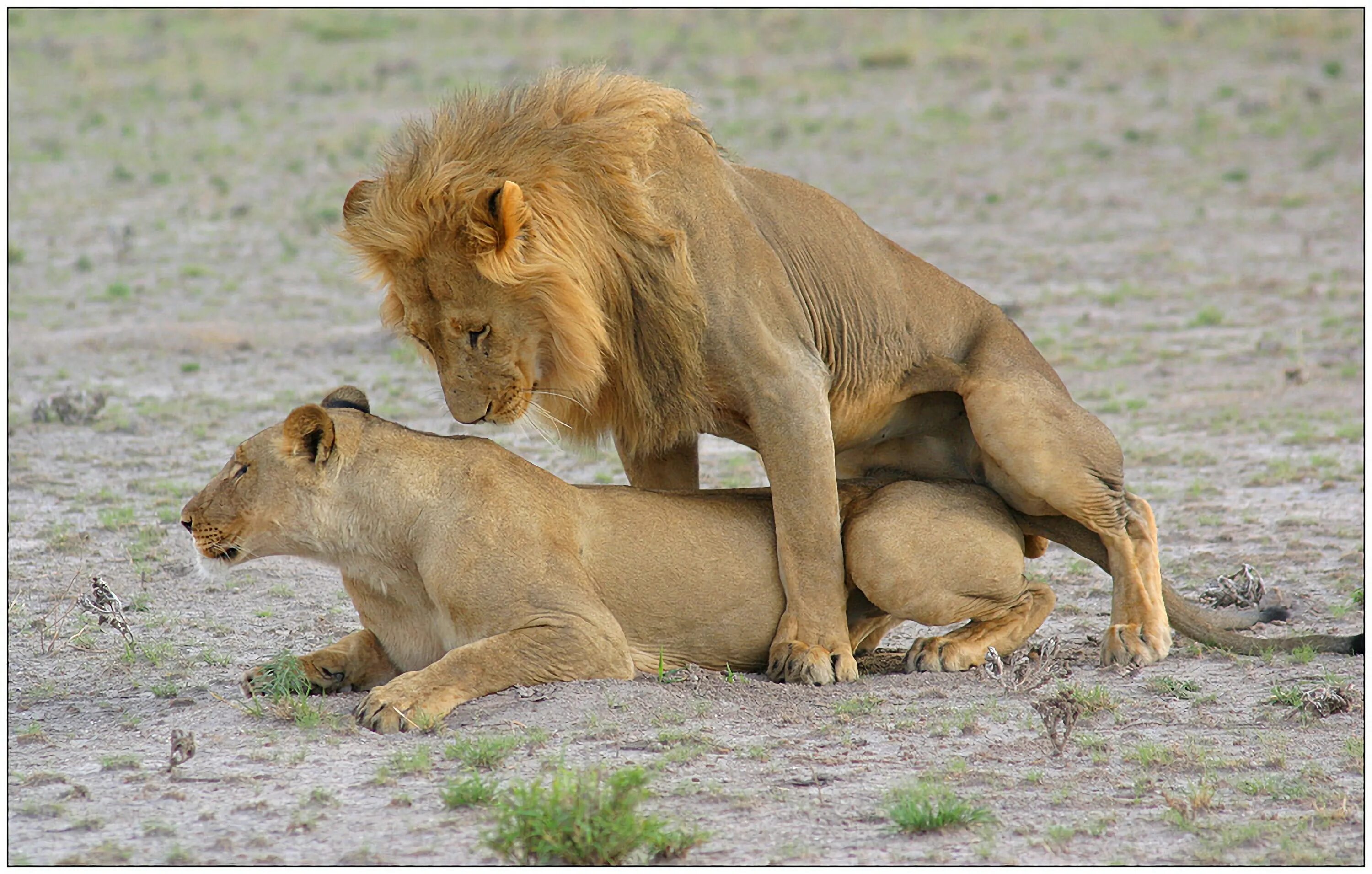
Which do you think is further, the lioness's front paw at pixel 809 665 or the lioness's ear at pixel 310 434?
the lioness's front paw at pixel 809 665

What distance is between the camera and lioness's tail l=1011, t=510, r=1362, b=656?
5.94 m

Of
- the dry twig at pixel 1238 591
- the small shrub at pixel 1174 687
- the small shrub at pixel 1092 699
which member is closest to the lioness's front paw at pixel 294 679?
the small shrub at pixel 1092 699

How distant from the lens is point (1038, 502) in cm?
604

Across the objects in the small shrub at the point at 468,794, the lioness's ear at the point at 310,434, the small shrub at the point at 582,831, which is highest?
the lioness's ear at the point at 310,434

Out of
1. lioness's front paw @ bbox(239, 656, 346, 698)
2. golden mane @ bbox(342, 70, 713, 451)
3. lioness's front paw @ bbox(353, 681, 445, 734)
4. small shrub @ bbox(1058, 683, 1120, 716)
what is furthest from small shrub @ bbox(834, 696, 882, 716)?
lioness's front paw @ bbox(239, 656, 346, 698)

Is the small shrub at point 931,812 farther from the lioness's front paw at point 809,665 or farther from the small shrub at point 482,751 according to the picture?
the lioness's front paw at point 809,665

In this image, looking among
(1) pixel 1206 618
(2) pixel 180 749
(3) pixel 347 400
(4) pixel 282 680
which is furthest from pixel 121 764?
(1) pixel 1206 618

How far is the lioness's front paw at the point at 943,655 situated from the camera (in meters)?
5.76

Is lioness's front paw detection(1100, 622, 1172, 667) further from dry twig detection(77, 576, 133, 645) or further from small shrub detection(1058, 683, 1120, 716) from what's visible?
dry twig detection(77, 576, 133, 645)

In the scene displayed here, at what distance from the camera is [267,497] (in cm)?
533

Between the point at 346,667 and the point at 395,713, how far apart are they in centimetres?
61

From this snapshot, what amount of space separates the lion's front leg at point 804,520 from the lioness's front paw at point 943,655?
273 millimetres

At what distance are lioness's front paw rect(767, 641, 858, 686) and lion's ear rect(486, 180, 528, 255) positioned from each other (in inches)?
59.3

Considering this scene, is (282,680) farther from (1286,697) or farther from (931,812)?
(1286,697)
